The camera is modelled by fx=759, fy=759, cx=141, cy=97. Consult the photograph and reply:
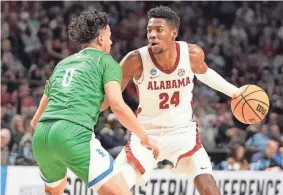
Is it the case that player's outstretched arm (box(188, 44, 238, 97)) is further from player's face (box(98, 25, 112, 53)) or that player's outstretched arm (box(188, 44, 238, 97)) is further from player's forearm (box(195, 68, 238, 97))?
player's face (box(98, 25, 112, 53))

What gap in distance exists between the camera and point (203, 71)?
6996mm

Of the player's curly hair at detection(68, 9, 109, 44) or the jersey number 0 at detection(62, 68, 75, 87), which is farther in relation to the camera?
the player's curly hair at detection(68, 9, 109, 44)

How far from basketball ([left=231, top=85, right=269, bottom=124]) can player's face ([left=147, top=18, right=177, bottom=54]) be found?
0.96m

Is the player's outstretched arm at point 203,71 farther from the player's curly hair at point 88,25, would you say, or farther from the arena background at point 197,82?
the arena background at point 197,82

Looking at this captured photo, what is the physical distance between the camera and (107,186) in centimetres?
517

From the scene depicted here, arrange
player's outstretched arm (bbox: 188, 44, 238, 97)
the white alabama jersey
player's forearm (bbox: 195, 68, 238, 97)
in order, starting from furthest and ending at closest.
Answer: player's forearm (bbox: 195, 68, 238, 97) → player's outstretched arm (bbox: 188, 44, 238, 97) → the white alabama jersey

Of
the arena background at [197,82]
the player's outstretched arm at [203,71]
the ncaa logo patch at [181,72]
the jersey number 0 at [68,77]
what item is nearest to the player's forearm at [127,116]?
the jersey number 0 at [68,77]

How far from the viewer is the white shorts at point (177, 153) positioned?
21.9ft

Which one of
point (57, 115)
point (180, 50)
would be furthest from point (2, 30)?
point (57, 115)

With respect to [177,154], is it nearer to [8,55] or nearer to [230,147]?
[230,147]

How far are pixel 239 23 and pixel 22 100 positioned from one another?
19.0 ft

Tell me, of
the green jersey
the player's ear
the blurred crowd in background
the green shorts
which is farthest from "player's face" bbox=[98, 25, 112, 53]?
the blurred crowd in background

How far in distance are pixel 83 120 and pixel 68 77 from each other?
34 cm

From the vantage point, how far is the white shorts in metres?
6.68
